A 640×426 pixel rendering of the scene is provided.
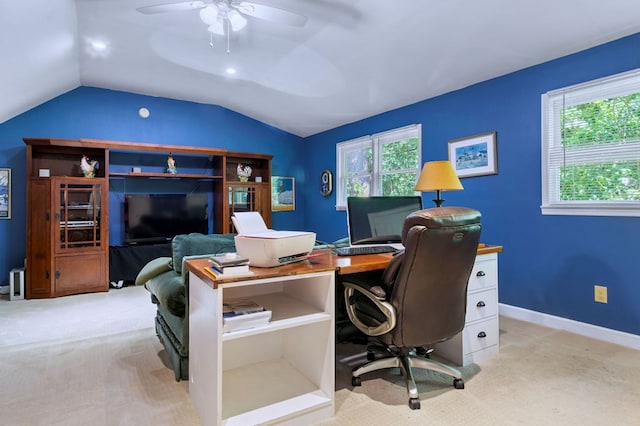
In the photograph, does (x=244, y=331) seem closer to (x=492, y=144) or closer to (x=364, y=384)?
(x=364, y=384)

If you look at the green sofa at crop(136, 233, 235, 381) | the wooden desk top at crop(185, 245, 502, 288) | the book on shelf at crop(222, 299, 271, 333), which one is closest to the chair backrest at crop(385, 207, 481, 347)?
the wooden desk top at crop(185, 245, 502, 288)

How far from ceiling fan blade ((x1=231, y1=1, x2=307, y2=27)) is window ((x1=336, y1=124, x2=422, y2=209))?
7.52 feet

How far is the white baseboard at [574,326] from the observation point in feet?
8.53

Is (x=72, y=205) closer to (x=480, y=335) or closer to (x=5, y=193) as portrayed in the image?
(x=5, y=193)

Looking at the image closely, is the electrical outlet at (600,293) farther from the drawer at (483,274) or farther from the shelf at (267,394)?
the shelf at (267,394)

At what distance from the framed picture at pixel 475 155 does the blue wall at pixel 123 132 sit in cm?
325

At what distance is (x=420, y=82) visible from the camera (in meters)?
3.83

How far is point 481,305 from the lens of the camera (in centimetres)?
232

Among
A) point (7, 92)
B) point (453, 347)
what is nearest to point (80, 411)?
point (453, 347)

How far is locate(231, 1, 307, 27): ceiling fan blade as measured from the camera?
243 centimetres

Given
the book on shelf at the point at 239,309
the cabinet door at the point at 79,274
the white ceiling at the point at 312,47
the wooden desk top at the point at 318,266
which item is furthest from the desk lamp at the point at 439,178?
the cabinet door at the point at 79,274

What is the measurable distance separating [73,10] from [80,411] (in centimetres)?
310

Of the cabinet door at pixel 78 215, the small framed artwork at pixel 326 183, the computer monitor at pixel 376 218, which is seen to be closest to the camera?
the computer monitor at pixel 376 218

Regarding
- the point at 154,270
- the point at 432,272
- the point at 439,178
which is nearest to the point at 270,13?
the point at 439,178
